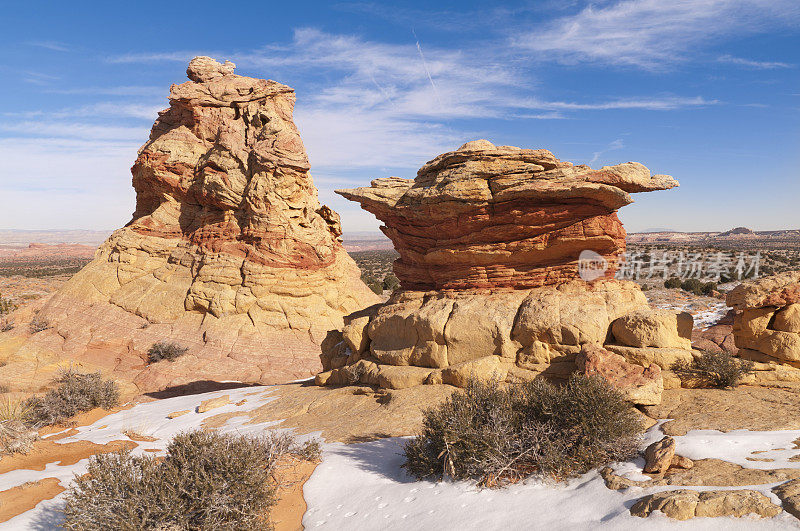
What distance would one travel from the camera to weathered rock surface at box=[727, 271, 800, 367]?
9.29m

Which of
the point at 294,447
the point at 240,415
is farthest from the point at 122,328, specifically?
the point at 294,447

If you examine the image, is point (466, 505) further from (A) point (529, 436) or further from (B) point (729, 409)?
(B) point (729, 409)

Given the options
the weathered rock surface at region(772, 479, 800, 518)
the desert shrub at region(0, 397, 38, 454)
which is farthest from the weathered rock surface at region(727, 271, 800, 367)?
the desert shrub at region(0, 397, 38, 454)

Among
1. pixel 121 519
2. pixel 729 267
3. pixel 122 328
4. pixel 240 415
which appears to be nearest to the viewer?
pixel 121 519

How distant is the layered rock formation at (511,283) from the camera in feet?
32.9

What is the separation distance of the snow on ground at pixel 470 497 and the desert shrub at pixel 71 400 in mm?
5568

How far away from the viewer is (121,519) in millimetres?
5074

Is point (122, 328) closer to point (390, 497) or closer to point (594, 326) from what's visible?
point (390, 497)

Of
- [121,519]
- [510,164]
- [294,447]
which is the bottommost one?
[294,447]

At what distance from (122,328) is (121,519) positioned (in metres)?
20.5

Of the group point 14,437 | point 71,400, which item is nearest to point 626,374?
point 14,437

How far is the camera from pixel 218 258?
79.3 ft

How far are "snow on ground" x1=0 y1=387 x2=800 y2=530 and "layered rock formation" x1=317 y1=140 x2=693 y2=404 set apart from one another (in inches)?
107

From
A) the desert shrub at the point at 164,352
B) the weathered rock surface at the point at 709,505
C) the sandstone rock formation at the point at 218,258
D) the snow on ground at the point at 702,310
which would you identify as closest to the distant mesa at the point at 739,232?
the snow on ground at the point at 702,310
